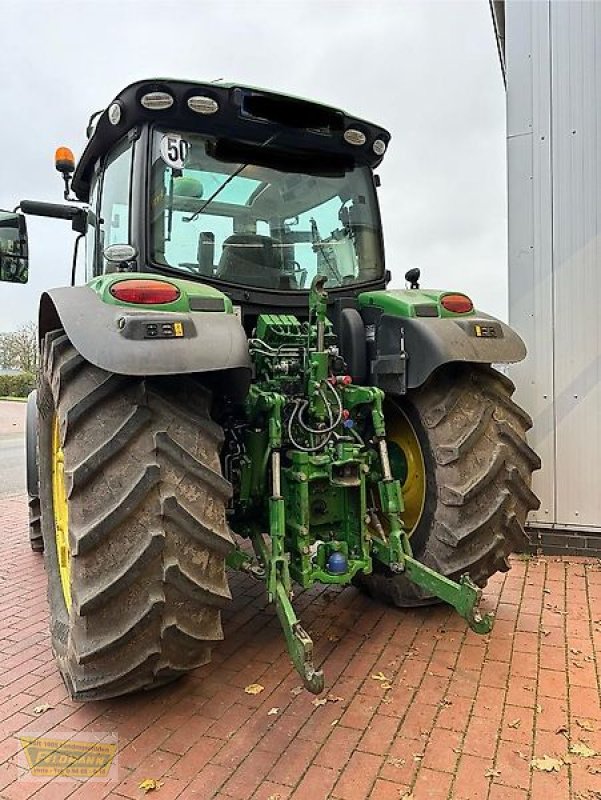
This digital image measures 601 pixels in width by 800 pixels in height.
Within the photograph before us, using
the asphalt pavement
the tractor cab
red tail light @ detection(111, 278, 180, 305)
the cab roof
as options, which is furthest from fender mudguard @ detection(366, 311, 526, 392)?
the asphalt pavement

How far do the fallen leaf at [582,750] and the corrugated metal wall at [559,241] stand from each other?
105 inches

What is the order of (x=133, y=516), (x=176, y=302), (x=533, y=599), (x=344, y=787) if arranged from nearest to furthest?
(x=344, y=787), (x=133, y=516), (x=176, y=302), (x=533, y=599)

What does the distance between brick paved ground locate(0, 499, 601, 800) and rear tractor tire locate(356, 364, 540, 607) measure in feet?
1.37

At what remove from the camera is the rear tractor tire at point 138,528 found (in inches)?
97.6

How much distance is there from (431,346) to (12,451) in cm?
1190

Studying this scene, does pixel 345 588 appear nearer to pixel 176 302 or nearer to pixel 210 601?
pixel 210 601

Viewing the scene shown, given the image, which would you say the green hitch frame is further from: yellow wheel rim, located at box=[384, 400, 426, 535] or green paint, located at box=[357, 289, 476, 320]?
green paint, located at box=[357, 289, 476, 320]

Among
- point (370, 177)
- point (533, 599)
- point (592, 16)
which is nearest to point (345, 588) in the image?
point (533, 599)

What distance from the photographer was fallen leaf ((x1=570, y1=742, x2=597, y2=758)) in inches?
98.8

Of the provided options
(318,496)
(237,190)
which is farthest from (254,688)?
(237,190)

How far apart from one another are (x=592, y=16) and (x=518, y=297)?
80.5 inches

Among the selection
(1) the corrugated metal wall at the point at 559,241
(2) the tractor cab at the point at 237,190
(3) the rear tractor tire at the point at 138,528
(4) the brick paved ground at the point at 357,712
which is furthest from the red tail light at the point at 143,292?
(1) the corrugated metal wall at the point at 559,241

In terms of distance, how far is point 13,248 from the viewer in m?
3.73

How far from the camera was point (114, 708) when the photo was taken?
2.87m
